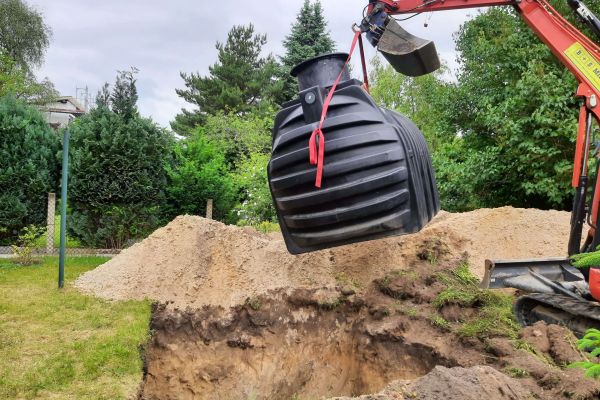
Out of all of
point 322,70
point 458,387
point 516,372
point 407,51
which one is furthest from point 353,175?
point 516,372

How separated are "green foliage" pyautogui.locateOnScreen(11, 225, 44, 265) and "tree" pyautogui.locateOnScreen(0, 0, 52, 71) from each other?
19.6 meters

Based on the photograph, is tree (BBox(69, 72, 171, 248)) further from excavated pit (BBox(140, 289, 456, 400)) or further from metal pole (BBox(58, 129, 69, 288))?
excavated pit (BBox(140, 289, 456, 400))

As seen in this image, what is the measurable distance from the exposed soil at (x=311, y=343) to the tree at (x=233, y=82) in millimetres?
19940

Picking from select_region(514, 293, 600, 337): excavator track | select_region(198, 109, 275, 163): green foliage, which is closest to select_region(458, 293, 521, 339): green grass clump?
select_region(514, 293, 600, 337): excavator track

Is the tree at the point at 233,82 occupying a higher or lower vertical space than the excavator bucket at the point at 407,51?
higher

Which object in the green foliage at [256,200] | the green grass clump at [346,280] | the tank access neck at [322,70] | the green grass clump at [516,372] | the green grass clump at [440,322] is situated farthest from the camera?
the green foliage at [256,200]

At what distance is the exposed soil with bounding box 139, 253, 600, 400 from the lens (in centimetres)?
505

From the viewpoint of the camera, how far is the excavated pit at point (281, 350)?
5.20 m

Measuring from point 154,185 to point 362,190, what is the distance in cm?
740

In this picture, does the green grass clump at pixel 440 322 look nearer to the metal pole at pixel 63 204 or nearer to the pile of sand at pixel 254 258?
the pile of sand at pixel 254 258

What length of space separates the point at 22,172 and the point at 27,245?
122cm

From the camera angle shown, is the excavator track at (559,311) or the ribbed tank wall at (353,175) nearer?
the ribbed tank wall at (353,175)

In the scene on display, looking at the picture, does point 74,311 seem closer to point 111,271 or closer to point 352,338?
point 111,271

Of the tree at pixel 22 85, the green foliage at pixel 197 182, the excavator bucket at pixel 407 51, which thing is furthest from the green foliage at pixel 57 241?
the tree at pixel 22 85
